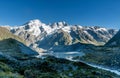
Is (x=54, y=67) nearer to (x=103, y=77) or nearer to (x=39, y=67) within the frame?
(x=39, y=67)

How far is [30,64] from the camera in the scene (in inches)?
1892

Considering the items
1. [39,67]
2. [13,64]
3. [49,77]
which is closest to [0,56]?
[13,64]

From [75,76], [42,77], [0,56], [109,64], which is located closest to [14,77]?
[42,77]

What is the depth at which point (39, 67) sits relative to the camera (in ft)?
151

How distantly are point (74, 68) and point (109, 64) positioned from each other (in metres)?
73.1

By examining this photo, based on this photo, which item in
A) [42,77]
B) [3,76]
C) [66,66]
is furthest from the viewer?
[66,66]

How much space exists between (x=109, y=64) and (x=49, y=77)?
89639 mm

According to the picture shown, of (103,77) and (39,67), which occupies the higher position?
(39,67)

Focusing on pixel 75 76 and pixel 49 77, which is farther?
pixel 75 76

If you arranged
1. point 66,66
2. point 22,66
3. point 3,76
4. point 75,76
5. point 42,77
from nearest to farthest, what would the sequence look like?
point 3,76
point 42,77
point 75,76
point 22,66
point 66,66

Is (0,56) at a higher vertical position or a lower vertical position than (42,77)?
higher

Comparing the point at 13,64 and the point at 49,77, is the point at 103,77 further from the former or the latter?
the point at 13,64

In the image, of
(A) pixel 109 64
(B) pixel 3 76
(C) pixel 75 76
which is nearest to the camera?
(B) pixel 3 76

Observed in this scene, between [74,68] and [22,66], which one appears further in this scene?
[74,68]
